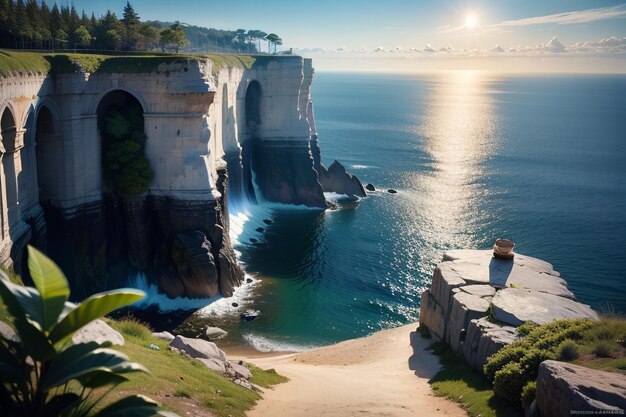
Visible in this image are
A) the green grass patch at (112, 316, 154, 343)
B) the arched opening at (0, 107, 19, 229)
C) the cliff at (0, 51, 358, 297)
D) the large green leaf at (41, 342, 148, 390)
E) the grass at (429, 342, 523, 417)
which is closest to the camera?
the large green leaf at (41, 342, 148, 390)

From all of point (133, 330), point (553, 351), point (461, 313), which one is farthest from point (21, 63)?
point (553, 351)

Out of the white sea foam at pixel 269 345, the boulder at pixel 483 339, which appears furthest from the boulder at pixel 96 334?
the white sea foam at pixel 269 345

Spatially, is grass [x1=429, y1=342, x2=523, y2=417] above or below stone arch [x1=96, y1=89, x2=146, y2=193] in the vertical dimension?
below

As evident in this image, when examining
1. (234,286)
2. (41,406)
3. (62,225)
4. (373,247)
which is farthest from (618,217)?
(41,406)

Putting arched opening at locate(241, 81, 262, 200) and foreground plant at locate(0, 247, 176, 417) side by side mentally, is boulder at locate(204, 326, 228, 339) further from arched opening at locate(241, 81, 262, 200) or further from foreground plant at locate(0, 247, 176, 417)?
arched opening at locate(241, 81, 262, 200)

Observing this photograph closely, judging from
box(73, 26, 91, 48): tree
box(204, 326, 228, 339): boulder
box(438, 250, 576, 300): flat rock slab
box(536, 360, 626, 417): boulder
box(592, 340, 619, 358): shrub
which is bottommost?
box(204, 326, 228, 339): boulder

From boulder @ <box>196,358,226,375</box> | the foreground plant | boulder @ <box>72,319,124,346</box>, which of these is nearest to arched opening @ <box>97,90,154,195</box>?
boulder @ <box>196,358,226,375</box>
